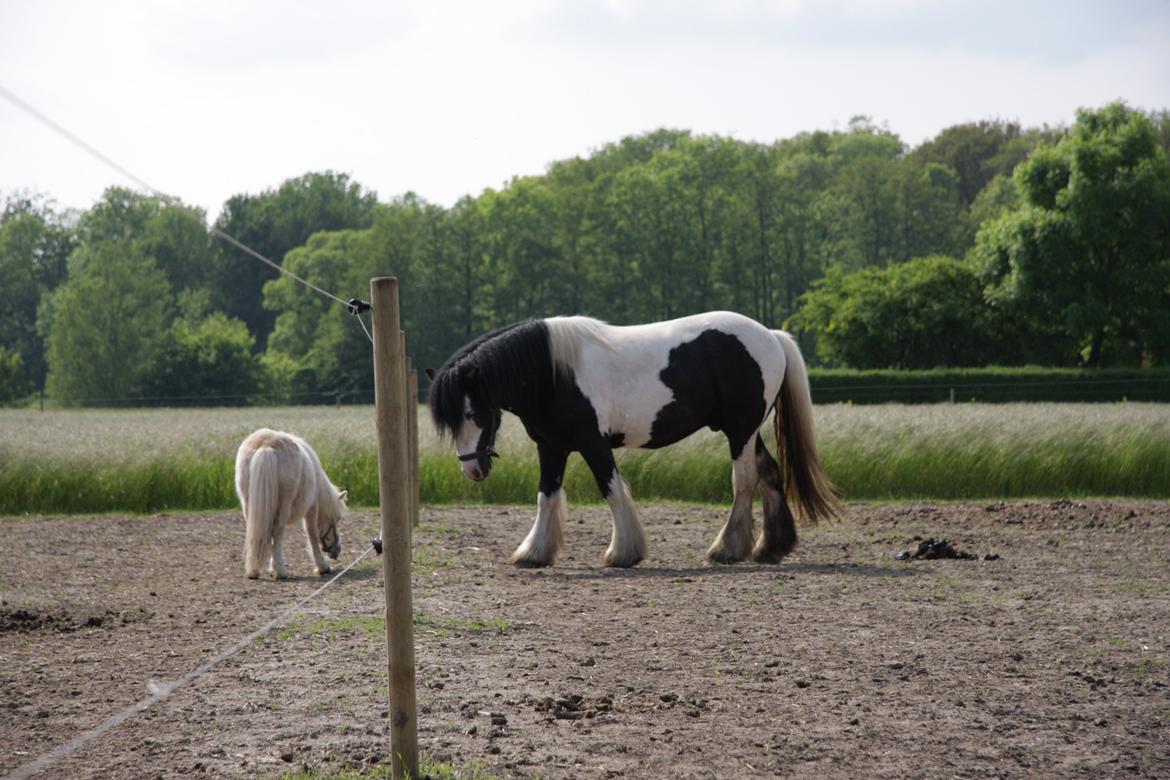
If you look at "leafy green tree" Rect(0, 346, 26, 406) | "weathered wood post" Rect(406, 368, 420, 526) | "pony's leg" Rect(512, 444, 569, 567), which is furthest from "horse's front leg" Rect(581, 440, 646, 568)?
"leafy green tree" Rect(0, 346, 26, 406)

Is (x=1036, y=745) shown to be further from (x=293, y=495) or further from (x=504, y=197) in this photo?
(x=504, y=197)

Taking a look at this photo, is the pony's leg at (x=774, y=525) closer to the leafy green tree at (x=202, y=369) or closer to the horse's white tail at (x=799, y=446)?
the horse's white tail at (x=799, y=446)

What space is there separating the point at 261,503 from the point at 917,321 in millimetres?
34121

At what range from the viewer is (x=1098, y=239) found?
1449 inches

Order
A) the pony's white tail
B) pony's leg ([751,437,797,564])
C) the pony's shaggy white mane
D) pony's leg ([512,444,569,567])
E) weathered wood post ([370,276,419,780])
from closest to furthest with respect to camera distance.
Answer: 1. weathered wood post ([370,276,419,780])
2. the pony's white tail
3. the pony's shaggy white mane
4. pony's leg ([512,444,569,567])
5. pony's leg ([751,437,797,564])

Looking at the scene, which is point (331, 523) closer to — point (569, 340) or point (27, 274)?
point (569, 340)

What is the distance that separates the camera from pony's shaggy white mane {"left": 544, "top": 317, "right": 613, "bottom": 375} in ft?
31.1

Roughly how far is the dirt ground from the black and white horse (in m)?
0.44

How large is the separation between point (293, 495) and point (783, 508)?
13.7 feet

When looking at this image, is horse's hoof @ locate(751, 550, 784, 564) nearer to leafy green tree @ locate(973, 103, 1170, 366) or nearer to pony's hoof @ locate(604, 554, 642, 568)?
pony's hoof @ locate(604, 554, 642, 568)

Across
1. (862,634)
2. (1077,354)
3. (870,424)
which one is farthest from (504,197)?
(862,634)

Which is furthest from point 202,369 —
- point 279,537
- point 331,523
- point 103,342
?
point 279,537

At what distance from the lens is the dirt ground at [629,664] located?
435 cm

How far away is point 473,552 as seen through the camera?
1048 cm
